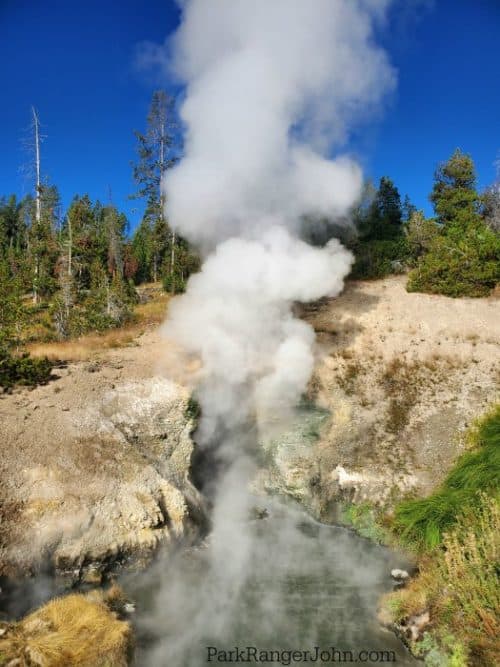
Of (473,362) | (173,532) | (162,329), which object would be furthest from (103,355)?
(473,362)

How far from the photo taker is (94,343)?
18109mm

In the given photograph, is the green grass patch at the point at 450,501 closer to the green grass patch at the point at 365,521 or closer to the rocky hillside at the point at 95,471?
the green grass patch at the point at 365,521

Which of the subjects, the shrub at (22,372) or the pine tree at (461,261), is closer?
the shrub at (22,372)

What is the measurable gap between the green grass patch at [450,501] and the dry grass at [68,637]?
6.42 m

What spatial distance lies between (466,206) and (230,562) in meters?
30.7

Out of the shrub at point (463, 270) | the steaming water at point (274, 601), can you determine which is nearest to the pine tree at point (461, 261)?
the shrub at point (463, 270)

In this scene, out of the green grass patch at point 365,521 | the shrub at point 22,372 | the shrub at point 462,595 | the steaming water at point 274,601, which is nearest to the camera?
the shrub at point 462,595

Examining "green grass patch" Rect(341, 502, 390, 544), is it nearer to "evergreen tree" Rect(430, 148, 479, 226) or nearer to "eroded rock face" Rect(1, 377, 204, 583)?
"eroded rock face" Rect(1, 377, 204, 583)

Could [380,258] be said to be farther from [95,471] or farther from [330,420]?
[95,471]

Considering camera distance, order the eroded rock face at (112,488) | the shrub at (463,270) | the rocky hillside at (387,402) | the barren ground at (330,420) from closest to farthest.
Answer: the eroded rock face at (112,488) < the barren ground at (330,420) < the rocky hillside at (387,402) < the shrub at (463,270)

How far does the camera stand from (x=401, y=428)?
14867mm

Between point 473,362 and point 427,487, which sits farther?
point 473,362

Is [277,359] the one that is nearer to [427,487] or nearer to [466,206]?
[427,487]

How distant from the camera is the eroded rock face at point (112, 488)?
379 inches
